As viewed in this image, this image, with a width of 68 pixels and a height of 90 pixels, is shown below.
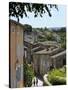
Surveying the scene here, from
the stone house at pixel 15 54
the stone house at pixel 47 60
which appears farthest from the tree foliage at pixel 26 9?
the stone house at pixel 47 60

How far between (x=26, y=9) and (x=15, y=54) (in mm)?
392

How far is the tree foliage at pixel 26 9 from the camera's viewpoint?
1.92 metres

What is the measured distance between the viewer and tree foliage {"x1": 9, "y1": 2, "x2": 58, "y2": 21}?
1.92 m

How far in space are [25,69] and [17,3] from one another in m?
0.56

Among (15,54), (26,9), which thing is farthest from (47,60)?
(26,9)

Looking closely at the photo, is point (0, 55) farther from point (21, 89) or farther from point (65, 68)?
point (65, 68)

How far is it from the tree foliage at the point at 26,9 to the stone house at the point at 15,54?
0.08 m

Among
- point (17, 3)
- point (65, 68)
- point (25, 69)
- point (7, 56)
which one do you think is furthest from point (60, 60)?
point (17, 3)

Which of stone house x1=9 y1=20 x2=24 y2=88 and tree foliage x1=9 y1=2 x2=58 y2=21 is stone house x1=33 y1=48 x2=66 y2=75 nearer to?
stone house x1=9 y1=20 x2=24 y2=88

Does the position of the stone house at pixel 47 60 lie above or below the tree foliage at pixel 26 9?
below

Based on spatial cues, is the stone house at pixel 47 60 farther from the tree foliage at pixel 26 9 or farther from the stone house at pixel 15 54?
the tree foliage at pixel 26 9

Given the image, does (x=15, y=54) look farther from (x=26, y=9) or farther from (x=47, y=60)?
(x=26, y=9)

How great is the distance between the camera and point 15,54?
1.93 meters

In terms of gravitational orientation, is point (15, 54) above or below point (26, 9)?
below
